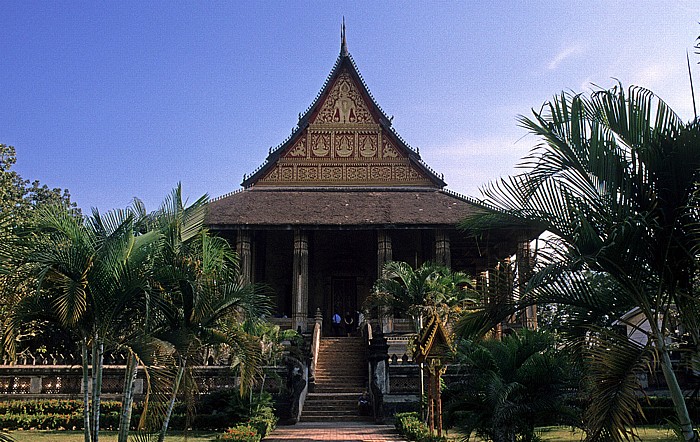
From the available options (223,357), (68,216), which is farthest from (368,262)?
(68,216)

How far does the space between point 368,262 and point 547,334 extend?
680 inches

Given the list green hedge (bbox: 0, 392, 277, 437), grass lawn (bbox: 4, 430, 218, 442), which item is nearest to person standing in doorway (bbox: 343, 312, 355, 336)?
green hedge (bbox: 0, 392, 277, 437)

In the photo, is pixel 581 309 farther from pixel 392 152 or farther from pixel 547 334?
pixel 392 152

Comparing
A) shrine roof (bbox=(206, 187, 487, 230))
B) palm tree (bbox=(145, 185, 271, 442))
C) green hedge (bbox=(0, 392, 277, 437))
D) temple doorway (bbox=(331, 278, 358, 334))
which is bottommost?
green hedge (bbox=(0, 392, 277, 437))

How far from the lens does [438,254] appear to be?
2278cm

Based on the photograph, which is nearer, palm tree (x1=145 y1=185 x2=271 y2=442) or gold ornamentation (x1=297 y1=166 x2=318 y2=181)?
palm tree (x1=145 y1=185 x2=271 y2=442)

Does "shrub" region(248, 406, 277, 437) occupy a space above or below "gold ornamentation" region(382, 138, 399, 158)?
below

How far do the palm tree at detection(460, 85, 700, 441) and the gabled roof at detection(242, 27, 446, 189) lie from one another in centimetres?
2031

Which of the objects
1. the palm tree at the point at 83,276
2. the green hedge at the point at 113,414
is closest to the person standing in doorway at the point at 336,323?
the green hedge at the point at 113,414

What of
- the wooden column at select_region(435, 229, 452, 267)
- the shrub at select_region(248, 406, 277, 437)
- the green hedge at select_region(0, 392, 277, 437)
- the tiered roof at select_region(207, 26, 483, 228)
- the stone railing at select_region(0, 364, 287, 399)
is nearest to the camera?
the shrub at select_region(248, 406, 277, 437)

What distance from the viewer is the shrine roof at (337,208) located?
22.7 metres

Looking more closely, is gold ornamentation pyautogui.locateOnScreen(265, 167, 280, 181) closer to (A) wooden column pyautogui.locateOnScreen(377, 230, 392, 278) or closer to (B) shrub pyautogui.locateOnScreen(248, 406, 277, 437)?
(A) wooden column pyautogui.locateOnScreen(377, 230, 392, 278)

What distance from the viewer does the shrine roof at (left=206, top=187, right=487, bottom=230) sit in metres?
22.7

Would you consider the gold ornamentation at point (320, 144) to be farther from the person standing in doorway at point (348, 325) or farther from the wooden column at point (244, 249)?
the person standing in doorway at point (348, 325)
